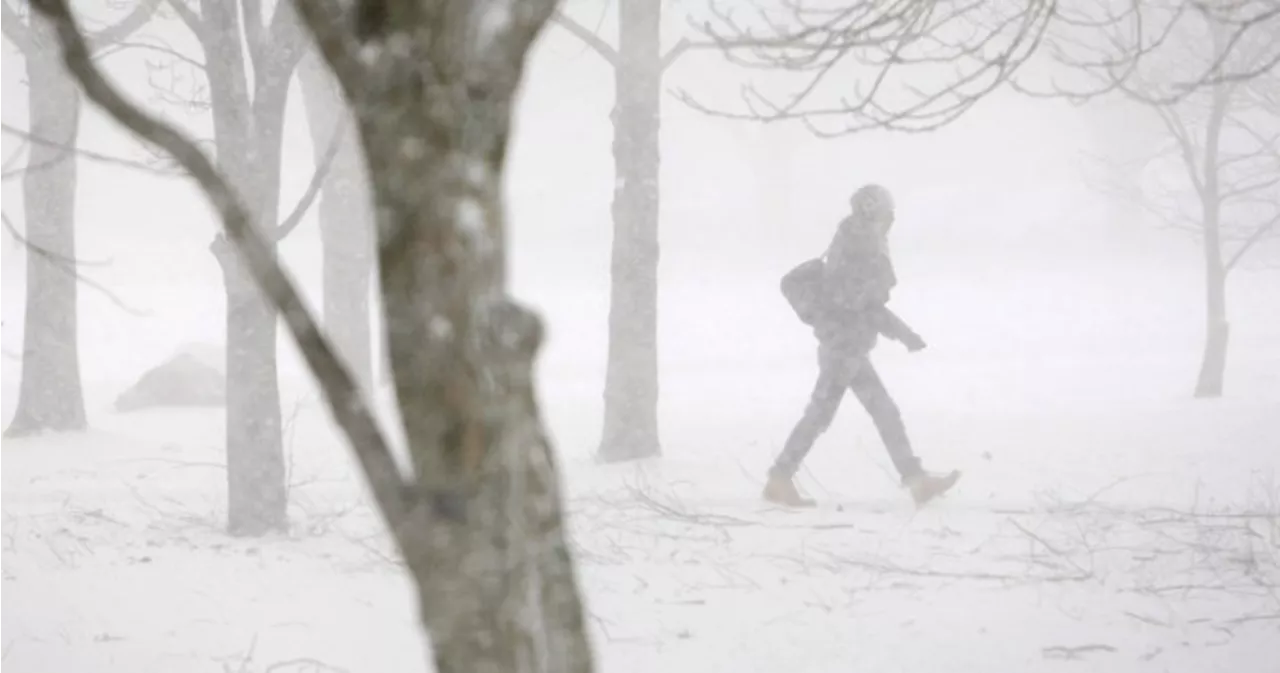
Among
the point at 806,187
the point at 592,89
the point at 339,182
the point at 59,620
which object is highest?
the point at 592,89

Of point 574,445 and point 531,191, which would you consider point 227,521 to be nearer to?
point 574,445

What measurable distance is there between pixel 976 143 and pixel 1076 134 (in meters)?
3.44

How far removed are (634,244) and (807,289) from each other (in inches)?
82.5

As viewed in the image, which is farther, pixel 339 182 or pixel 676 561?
pixel 339 182

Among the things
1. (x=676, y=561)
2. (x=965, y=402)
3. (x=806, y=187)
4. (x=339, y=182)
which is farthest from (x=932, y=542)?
(x=806, y=187)

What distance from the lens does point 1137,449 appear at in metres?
9.00

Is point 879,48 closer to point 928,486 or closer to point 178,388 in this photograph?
point 928,486

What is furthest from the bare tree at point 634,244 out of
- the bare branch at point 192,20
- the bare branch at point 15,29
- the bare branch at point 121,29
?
the bare branch at point 15,29

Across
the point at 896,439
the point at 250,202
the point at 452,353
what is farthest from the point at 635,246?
the point at 452,353

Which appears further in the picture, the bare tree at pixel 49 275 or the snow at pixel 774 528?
the bare tree at pixel 49 275

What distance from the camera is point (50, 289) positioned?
34.9ft

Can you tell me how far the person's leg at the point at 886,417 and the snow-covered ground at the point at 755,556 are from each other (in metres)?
0.25

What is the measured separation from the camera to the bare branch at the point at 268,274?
1.83 m

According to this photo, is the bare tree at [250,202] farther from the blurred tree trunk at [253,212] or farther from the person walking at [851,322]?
the person walking at [851,322]
